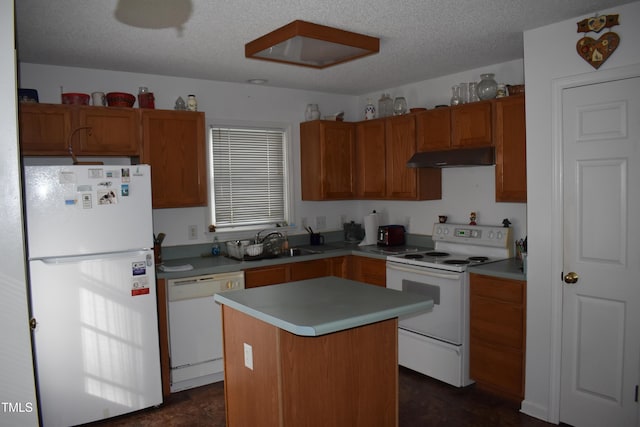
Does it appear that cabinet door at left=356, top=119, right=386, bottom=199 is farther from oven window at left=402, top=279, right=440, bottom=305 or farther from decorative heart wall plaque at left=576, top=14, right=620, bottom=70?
decorative heart wall plaque at left=576, top=14, right=620, bottom=70

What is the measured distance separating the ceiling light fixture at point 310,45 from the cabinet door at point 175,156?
3.68 ft

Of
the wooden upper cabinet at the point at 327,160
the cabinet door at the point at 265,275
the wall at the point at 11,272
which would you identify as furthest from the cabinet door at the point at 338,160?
the wall at the point at 11,272

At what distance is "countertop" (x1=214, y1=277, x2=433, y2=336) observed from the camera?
2.01 meters

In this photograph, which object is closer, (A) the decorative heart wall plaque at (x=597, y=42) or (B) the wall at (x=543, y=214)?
(A) the decorative heart wall plaque at (x=597, y=42)

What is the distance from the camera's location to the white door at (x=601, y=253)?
9.00 ft

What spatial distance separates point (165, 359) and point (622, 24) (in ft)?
12.2

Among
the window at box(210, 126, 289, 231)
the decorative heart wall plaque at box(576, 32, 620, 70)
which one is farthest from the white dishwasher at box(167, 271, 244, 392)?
the decorative heart wall plaque at box(576, 32, 620, 70)

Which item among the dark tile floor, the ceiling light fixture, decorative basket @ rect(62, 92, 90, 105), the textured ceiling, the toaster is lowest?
the dark tile floor

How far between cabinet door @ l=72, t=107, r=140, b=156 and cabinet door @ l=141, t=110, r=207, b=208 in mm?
88

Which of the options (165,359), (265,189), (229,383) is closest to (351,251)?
(265,189)

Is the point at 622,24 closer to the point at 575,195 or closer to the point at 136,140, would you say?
the point at 575,195

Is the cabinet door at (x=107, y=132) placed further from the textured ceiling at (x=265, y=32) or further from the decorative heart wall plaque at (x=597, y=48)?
the decorative heart wall plaque at (x=597, y=48)

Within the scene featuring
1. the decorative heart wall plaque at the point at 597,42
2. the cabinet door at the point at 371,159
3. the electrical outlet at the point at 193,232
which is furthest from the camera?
the cabinet door at the point at 371,159

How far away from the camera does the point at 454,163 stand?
386 centimetres
